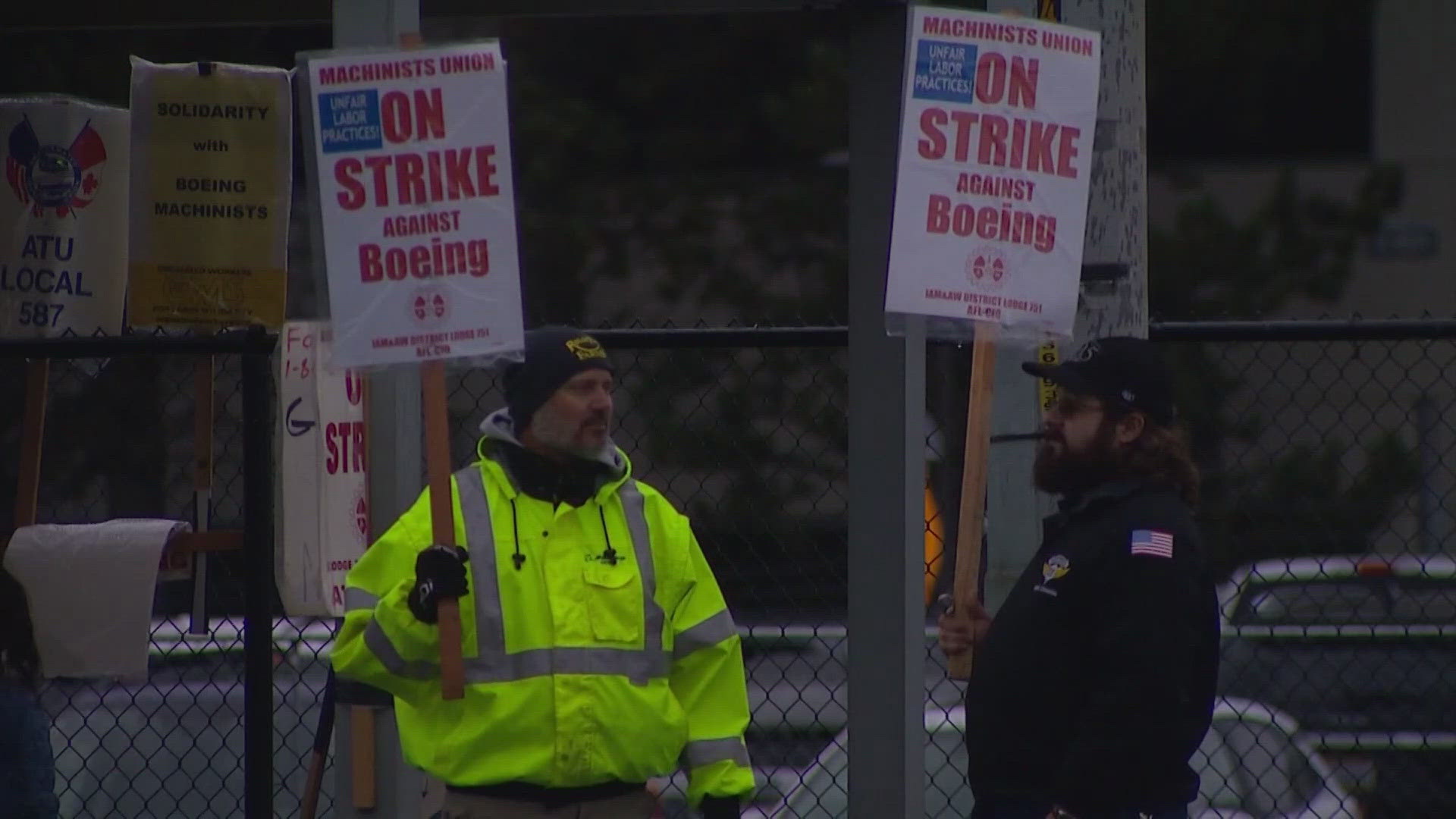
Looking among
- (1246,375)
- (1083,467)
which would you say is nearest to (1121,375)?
(1083,467)

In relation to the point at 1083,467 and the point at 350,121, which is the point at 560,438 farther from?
the point at 1083,467

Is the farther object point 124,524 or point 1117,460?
point 124,524

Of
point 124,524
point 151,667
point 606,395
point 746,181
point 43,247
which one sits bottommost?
point 151,667

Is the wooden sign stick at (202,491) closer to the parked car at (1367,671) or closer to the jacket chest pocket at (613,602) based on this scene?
the jacket chest pocket at (613,602)

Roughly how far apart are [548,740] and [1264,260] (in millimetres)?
11411

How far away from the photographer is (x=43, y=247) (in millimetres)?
4914

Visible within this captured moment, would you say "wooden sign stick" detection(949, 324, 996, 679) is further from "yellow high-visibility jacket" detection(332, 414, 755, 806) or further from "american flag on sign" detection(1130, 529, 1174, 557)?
"yellow high-visibility jacket" detection(332, 414, 755, 806)

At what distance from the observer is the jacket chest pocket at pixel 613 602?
3965mm

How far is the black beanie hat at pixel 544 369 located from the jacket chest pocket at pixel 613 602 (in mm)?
349

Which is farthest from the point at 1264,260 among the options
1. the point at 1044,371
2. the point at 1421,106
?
the point at 1044,371

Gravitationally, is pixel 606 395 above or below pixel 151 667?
above

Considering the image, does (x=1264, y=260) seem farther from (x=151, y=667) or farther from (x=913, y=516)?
(x=913, y=516)

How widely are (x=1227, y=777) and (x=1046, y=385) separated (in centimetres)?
288

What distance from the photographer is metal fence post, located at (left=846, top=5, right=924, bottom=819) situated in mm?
3867
